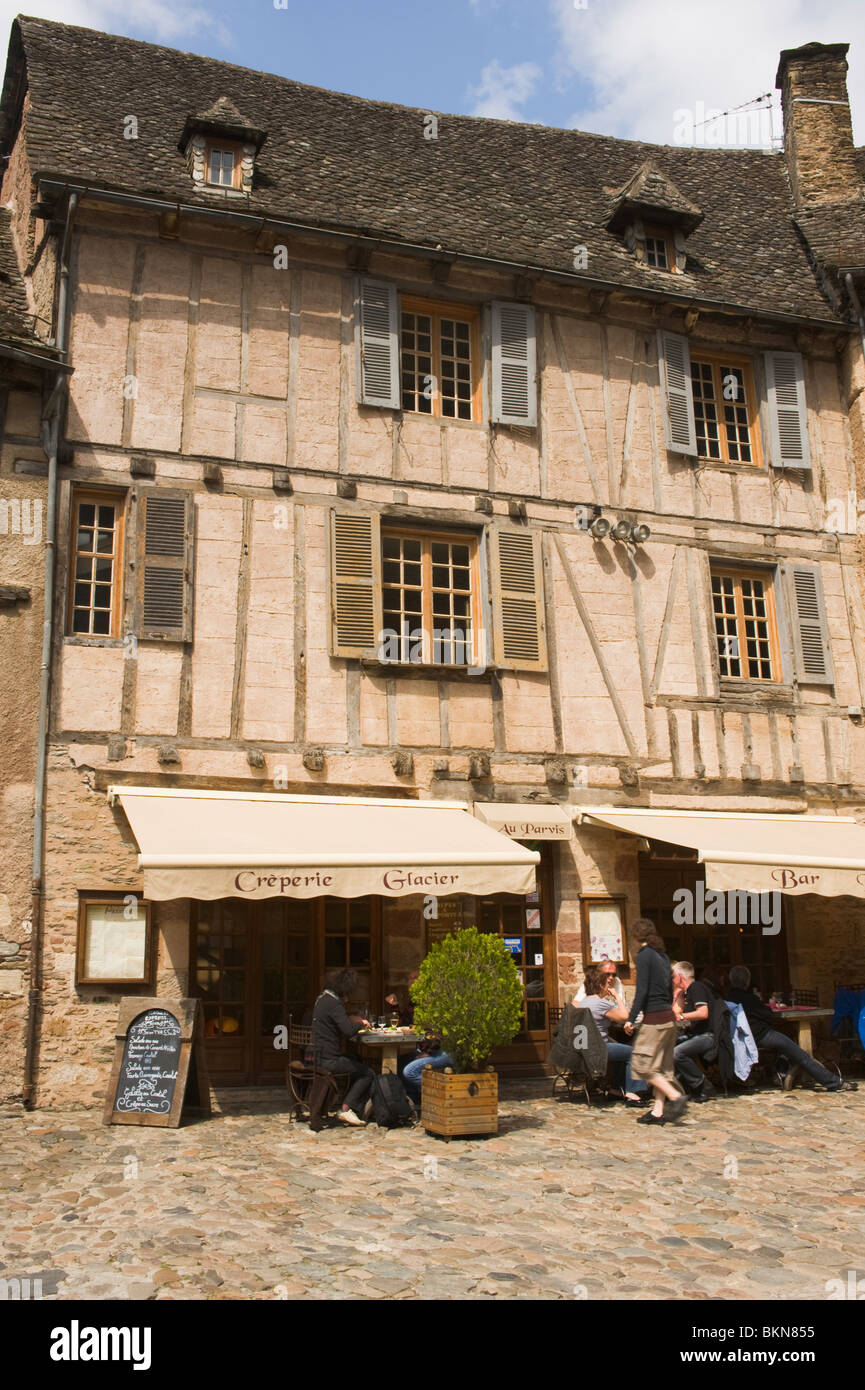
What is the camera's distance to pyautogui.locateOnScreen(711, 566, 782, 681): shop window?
12.6 m

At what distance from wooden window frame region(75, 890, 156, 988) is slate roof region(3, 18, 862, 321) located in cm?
621

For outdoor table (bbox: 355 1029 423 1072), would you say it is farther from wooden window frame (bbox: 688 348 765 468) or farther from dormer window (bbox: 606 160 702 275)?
dormer window (bbox: 606 160 702 275)

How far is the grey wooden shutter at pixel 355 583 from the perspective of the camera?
11.0m

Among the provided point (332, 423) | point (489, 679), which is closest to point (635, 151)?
point (332, 423)

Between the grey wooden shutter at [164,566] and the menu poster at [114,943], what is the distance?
91.8 inches

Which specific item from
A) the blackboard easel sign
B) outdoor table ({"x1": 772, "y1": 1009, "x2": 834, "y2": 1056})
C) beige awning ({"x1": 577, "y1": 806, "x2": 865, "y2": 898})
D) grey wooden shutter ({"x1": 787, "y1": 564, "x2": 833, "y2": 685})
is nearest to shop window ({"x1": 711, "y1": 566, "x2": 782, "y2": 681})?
grey wooden shutter ({"x1": 787, "y1": 564, "x2": 833, "y2": 685})

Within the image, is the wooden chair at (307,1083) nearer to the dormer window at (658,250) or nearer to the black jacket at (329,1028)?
the black jacket at (329,1028)

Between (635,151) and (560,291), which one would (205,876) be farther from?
(635,151)

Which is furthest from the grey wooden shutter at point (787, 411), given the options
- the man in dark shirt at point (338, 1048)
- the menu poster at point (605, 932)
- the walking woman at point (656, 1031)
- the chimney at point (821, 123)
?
the man in dark shirt at point (338, 1048)

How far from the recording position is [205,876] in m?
8.54

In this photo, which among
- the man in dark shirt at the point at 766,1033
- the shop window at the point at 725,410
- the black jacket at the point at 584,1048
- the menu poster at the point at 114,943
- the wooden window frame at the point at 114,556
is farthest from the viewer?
the shop window at the point at 725,410

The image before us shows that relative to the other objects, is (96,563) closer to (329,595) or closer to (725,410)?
(329,595)

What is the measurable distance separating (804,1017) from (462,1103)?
4046mm

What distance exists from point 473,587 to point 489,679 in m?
0.99
